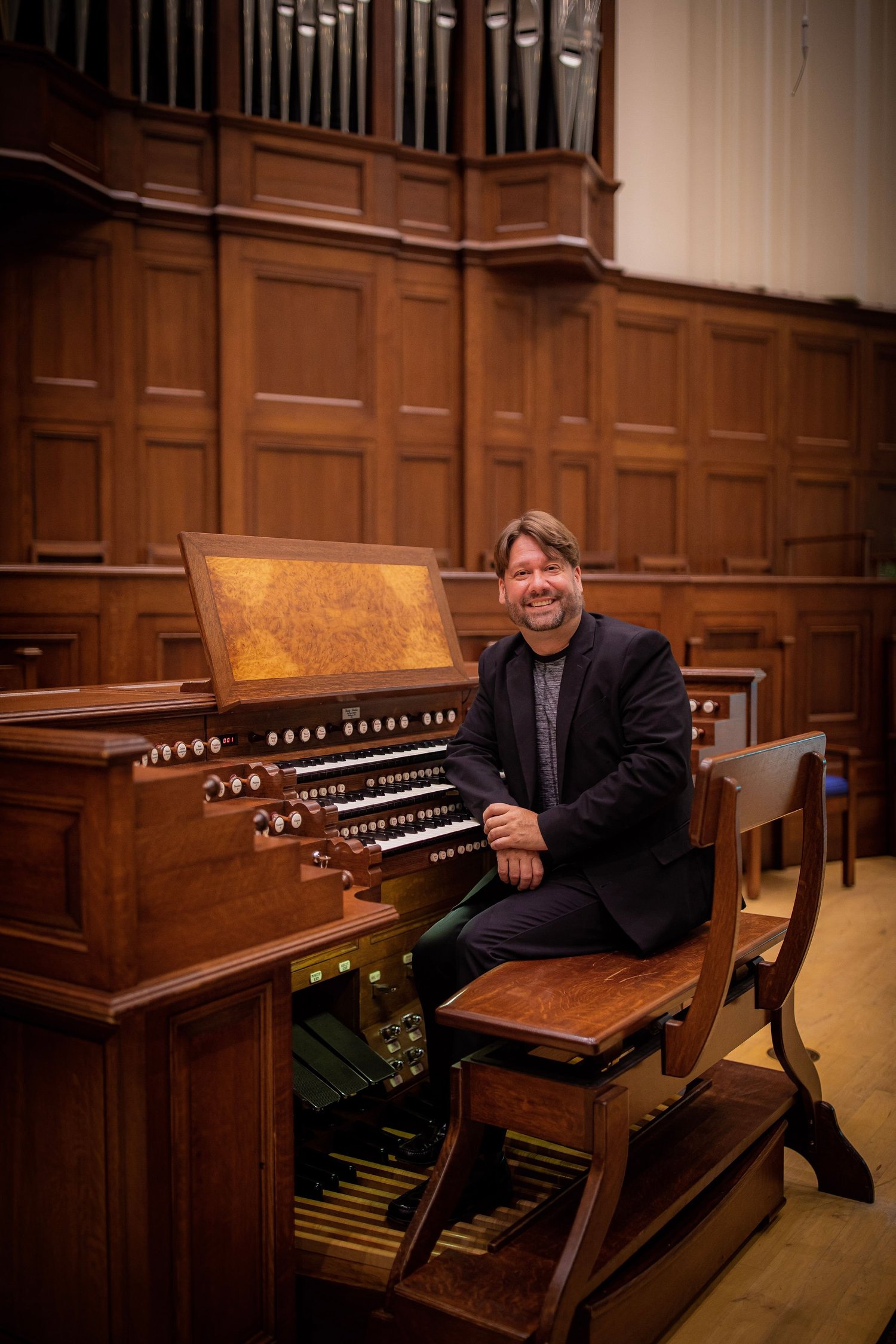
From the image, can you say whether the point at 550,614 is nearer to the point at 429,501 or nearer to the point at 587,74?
the point at 429,501

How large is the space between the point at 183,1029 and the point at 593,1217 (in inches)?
30.1

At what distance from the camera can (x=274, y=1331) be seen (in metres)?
2.03

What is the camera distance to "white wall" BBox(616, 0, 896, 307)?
22.0 ft

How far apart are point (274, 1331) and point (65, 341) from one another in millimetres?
4581

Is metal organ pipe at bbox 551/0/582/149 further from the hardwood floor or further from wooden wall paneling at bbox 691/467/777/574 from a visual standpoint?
the hardwood floor

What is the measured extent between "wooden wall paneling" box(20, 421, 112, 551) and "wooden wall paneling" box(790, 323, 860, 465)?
4.21 metres

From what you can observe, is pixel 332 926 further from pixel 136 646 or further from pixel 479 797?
pixel 136 646

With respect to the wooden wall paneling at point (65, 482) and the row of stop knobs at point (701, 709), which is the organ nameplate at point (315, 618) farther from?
the wooden wall paneling at point (65, 482)

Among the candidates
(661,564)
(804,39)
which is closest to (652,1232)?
(661,564)

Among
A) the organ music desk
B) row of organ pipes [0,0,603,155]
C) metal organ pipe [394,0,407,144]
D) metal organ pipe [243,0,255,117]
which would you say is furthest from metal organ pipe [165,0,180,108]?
the organ music desk

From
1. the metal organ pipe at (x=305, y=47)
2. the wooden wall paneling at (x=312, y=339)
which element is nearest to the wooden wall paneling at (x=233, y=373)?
the wooden wall paneling at (x=312, y=339)

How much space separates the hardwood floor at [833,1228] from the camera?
222 centimetres

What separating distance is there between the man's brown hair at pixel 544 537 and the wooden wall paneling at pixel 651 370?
399cm

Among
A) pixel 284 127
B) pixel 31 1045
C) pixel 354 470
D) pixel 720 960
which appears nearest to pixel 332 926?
pixel 31 1045
